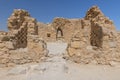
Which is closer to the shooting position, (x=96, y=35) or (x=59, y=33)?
(x=96, y=35)

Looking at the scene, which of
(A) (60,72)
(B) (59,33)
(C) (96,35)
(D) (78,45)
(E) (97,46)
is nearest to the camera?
(A) (60,72)

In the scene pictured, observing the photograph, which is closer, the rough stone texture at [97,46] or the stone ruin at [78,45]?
the stone ruin at [78,45]

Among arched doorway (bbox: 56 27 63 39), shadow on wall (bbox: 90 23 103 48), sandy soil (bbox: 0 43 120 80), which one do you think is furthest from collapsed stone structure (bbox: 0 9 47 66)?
arched doorway (bbox: 56 27 63 39)

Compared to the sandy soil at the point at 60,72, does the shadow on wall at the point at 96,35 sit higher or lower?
higher

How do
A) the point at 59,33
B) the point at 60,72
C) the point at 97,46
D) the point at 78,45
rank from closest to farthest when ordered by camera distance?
the point at 60,72
the point at 78,45
the point at 97,46
the point at 59,33

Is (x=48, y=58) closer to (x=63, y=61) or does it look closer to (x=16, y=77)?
(x=63, y=61)

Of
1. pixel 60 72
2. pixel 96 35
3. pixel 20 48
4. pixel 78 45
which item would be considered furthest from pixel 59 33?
pixel 60 72

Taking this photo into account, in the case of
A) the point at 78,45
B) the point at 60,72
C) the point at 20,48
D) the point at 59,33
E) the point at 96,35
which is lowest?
the point at 60,72

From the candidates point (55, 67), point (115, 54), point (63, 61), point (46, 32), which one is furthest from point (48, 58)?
point (46, 32)

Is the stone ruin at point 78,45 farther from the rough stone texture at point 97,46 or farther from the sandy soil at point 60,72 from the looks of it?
the sandy soil at point 60,72

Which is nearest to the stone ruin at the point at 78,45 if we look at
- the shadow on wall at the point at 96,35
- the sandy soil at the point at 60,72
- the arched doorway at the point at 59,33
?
the shadow on wall at the point at 96,35

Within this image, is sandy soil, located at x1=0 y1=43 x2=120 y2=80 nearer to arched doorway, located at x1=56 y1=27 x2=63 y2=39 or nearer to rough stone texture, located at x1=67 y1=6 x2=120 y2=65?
rough stone texture, located at x1=67 y1=6 x2=120 y2=65

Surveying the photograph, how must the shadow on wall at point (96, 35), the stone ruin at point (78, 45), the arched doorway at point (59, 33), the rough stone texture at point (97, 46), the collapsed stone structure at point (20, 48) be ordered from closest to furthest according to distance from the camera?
1. the collapsed stone structure at point (20, 48)
2. the stone ruin at point (78, 45)
3. the rough stone texture at point (97, 46)
4. the shadow on wall at point (96, 35)
5. the arched doorway at point (59, 33)

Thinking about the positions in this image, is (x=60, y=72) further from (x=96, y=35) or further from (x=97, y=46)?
(x=96, y=35)
